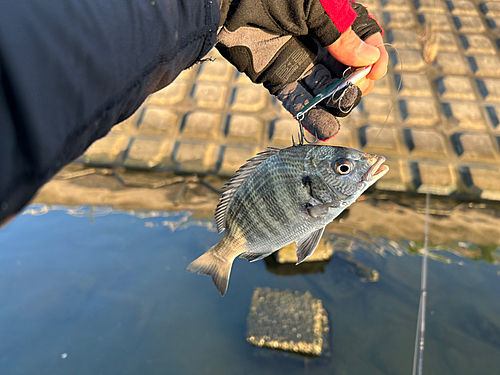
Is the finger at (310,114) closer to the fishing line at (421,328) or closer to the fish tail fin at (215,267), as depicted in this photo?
the fish tail fin at (215,267)

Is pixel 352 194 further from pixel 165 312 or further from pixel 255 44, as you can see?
pixel 165 312

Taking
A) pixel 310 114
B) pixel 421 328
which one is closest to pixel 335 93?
pixel 310 114

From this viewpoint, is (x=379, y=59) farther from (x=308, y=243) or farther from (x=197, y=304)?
(x=197, y=304)

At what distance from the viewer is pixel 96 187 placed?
3.99 metres

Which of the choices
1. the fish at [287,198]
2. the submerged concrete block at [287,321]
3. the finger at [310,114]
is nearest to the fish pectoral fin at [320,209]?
the fish at [287,198]

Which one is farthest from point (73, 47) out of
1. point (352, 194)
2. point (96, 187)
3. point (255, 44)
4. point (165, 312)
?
point (96, 187)

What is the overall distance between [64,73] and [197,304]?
2.44 metres

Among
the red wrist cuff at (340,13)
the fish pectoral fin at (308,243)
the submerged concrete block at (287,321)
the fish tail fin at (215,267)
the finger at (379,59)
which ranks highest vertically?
the red wrist cuff at (340,13)

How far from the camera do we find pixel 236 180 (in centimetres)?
129

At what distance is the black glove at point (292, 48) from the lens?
1.46 meters

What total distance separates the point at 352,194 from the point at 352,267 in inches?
85.1

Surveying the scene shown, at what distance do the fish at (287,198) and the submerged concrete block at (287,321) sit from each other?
152 centimetres

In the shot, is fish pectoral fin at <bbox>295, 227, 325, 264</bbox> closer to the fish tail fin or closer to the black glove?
the fish tail fin

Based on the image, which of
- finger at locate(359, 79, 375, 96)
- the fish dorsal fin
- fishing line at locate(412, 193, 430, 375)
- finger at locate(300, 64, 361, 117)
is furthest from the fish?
fishing line at locate(412, 193, 430, 375)
